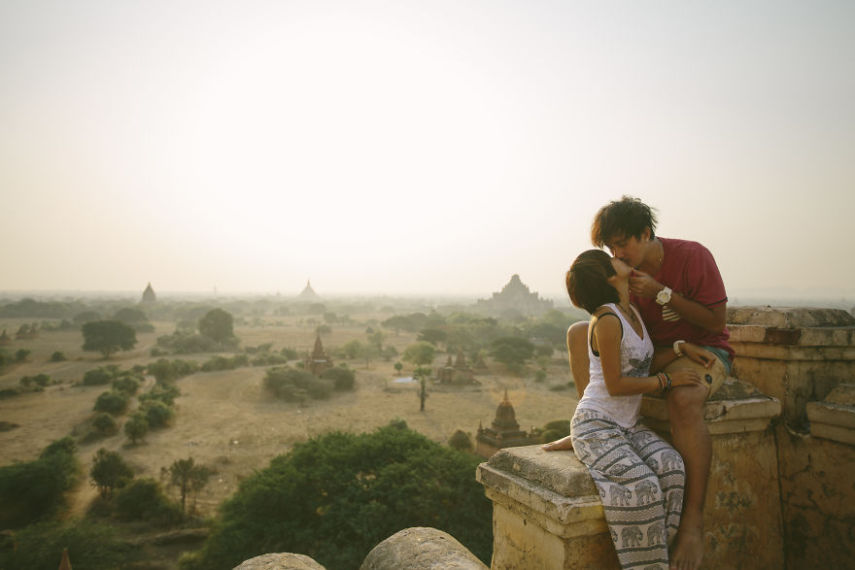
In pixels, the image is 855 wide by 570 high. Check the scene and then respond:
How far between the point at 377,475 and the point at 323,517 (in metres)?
1.39

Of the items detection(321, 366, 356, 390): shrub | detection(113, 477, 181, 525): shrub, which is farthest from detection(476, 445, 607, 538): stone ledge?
detection(321, 366, 356, 390): shrub

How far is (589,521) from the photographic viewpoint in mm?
1729

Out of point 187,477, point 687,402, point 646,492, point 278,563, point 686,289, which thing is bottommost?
point 187,477

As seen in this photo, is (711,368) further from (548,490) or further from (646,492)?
(548,490)

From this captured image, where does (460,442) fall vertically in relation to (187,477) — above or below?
below

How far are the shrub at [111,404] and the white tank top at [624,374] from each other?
25.8 metres

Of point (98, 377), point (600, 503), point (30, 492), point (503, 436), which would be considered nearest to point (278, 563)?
point (600, 503)

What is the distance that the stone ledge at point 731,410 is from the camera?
2068 mm

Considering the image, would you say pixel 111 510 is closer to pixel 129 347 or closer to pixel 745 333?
pixel 745 333

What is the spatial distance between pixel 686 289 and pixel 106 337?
150 feet

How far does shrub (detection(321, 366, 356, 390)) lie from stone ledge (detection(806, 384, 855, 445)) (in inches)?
1092

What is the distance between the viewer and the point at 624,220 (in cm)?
222

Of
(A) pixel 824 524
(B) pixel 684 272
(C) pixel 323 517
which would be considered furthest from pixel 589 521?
(C) pixel 323 517

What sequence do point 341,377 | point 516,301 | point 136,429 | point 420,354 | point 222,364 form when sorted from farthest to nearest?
point 516,301, point 420,354, point 222,364, point 341,377, point 136,429
